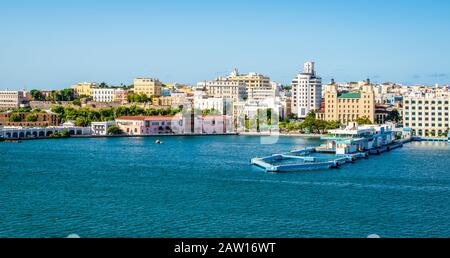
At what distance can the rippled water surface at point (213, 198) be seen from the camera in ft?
11.3

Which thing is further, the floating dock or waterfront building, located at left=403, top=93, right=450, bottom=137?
waterfront building, located at left=403, top=93, right=450, bottom=137

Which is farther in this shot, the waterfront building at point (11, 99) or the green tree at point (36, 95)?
the green tree at point (36, 95)

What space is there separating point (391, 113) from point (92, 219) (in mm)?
13943

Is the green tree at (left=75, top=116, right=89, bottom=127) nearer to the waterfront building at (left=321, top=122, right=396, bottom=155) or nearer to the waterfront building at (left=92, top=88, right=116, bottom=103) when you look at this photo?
the waterfront building at (left=92, top=88, right=116, bottom=103)

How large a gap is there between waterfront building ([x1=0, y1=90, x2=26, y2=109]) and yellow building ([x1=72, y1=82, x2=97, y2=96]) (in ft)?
7.74

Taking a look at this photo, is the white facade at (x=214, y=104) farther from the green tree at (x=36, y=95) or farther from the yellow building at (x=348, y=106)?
the green tree at (x=36, y=95)

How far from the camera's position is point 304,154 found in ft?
28.6

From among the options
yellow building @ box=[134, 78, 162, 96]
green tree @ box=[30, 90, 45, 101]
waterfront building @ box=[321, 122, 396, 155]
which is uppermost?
yellow building @ box=[134, 78, 162, 96]

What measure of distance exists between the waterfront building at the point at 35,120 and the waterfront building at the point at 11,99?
4304mm

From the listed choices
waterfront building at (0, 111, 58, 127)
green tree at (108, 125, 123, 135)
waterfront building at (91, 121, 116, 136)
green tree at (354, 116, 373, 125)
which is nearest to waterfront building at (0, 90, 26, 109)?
waterfront building at (0, 111, 58, 127)

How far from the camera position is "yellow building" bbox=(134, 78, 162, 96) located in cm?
1977

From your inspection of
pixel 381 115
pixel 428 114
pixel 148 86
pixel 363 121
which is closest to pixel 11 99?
pixel 148 86

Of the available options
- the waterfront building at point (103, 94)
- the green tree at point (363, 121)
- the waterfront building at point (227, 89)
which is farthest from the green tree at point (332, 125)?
the waterfront building at point (103, 94)
